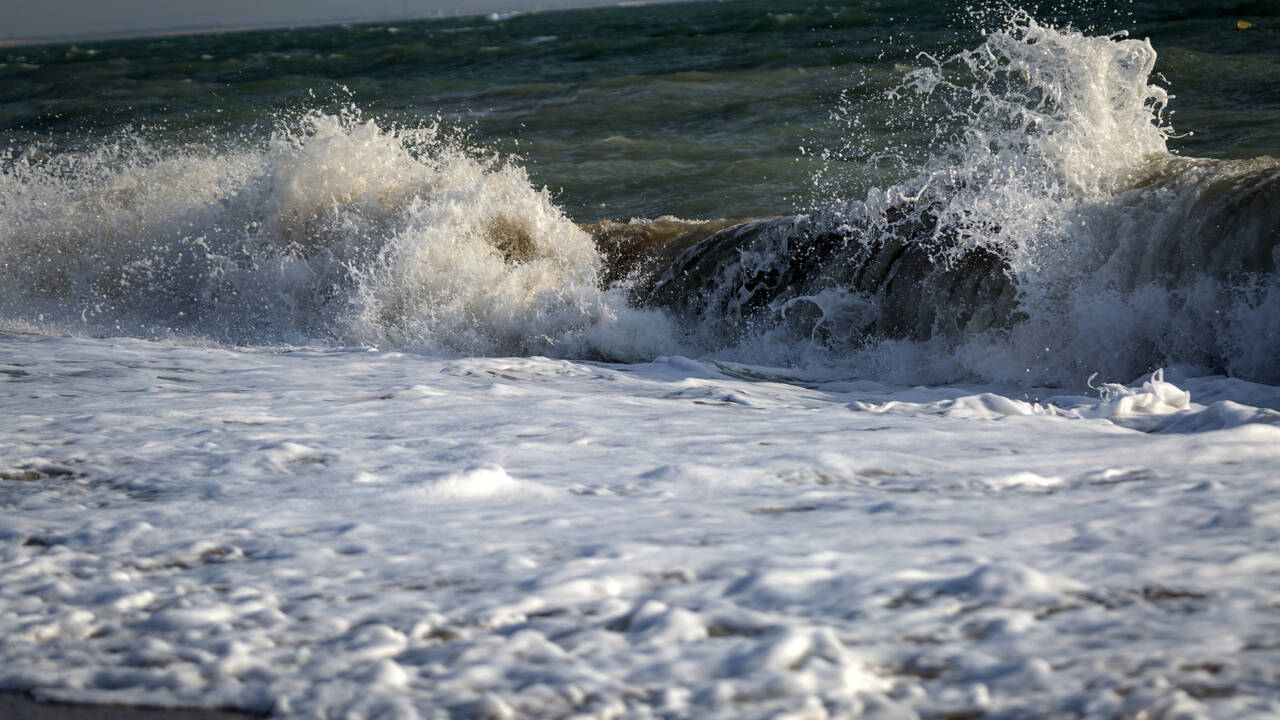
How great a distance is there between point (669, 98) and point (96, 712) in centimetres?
1665

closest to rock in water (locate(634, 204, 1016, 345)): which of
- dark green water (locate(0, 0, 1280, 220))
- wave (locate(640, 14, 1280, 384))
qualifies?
wave (locate(640, 14, 1280, 384))

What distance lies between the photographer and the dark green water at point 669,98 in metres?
11.3

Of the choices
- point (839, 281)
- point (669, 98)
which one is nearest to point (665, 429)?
point (839, 281)

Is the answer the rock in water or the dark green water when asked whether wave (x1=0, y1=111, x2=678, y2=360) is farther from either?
the dark green water

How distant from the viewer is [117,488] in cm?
312

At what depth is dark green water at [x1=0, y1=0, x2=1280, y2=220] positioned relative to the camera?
11.3 m

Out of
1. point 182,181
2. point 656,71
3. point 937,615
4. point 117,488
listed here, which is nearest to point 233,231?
point 182,181

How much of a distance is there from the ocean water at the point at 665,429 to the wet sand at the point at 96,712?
0.09 ft

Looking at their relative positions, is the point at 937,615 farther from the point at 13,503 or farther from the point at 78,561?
the point at 13,503

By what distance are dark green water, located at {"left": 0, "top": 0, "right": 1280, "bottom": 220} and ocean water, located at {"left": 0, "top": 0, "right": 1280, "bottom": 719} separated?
37 centimetres

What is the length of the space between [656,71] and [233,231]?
15.6 m

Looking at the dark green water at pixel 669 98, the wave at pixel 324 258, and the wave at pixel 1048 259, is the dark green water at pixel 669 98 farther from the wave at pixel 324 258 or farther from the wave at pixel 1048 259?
the wave at pixel 1048 259

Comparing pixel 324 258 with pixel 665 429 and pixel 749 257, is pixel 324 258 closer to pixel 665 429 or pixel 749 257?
pixel 749 257

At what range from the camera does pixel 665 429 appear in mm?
3834
